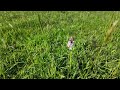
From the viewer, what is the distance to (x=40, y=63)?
82.0 inches

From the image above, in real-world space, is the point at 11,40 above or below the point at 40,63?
above

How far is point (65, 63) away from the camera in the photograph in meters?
2.20

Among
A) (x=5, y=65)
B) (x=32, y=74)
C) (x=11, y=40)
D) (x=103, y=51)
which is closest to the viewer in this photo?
(x=32, y=74)

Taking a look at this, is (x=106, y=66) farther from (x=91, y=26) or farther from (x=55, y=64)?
(x=91, y=26)

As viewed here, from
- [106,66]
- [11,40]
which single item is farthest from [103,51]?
[11,40]
